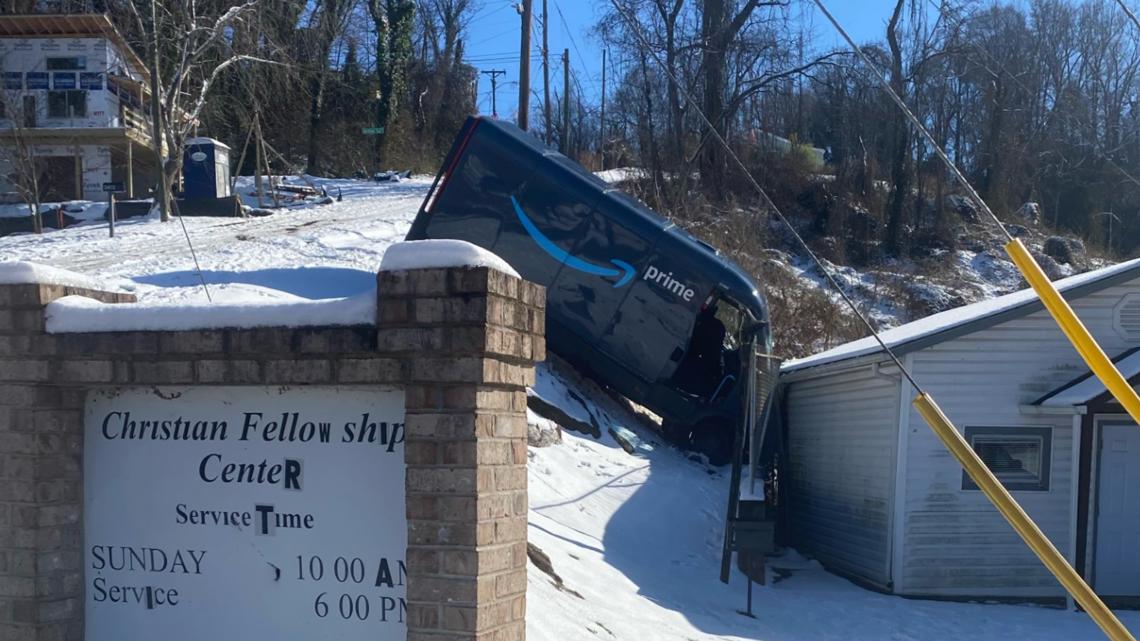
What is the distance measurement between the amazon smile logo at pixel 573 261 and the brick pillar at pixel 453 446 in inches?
457

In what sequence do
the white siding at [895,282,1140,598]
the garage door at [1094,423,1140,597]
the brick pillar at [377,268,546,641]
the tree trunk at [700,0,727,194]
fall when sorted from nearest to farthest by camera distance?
the brick pillar at [377,268,546,641]
the garage door at [1094,423,1140,597]
the white siding at [895,282,1140,598]
the tree trunk at [700,0,727,194]

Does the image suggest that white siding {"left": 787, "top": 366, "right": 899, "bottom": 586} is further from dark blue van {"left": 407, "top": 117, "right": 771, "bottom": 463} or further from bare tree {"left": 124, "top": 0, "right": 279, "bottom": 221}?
bare tree {"left": 124, "top": 0, "right": 279, "bottom": 221}

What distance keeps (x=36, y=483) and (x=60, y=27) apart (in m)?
36.1

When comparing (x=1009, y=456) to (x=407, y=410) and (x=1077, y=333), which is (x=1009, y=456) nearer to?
(x=1077, y=333)

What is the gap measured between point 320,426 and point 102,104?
119 feet

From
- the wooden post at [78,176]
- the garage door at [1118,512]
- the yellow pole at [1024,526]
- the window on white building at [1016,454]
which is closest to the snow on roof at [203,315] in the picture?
the yellow pole at [1024,526]

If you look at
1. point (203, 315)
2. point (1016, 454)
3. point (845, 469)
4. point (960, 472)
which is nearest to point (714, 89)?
point (845, 469)

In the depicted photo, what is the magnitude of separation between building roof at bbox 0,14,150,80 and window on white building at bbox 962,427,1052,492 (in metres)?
30.6

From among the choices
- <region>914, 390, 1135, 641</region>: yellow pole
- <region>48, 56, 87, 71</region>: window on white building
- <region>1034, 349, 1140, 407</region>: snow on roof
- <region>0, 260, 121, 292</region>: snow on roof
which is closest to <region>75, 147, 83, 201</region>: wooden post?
<region>48, 56, 87, 71</region>: window on white building

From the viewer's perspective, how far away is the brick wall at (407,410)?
13.2 ft

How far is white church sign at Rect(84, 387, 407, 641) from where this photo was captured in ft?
14.1

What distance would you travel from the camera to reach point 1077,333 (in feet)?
12.4

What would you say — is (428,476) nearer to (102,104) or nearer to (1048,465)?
(1048,465)

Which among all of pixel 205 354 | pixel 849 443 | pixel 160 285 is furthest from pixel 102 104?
pixel 205 354
